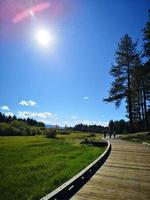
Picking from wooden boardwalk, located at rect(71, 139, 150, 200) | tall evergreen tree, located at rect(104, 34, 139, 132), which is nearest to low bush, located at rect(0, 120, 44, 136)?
tall evergreen tree, located at rect(104, 34, 139, 132)

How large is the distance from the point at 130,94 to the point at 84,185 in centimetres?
3441

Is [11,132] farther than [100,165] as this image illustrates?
Yes

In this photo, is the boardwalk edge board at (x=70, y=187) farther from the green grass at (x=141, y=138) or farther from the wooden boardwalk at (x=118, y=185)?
the green grass at (x=141, y=138)

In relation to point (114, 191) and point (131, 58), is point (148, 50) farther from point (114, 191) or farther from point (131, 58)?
point (114, 191)

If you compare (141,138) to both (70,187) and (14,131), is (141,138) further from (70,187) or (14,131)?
(14,131)

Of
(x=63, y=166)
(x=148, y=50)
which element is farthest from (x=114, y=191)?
(x=148, y=50)

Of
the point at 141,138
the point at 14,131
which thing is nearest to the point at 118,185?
the point at 141,138

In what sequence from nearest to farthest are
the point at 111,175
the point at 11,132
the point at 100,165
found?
the point at 111,175 < the point at 100,165 < the point at 11,132

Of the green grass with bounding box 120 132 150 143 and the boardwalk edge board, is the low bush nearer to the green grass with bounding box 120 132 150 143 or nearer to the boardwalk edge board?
the green grass with bounding box 120 132 150 143

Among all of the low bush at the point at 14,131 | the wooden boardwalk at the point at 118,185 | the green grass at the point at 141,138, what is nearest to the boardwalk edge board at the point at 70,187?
the wooden boardwalk at the point at 118,185

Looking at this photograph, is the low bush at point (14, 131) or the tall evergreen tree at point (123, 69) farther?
the low bush at point (14, 131)

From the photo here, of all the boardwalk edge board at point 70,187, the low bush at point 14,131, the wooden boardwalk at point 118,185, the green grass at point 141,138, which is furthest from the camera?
the low bush at point 14,131

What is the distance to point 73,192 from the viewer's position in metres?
7.56

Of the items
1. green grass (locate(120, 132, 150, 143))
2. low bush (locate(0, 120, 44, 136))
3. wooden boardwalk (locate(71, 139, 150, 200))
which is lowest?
wooden boardwalk (locate(71, 139, 150, 200))
